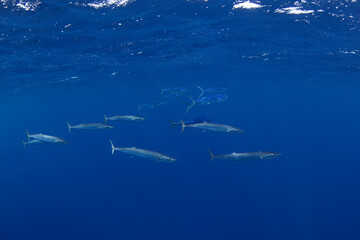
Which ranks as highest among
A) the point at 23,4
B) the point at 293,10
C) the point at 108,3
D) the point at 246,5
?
the point at 23,4

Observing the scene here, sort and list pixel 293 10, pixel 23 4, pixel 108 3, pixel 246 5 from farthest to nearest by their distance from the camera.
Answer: pixel 293 10
pixel 246 5
pixel 108 3
pixel 23 4

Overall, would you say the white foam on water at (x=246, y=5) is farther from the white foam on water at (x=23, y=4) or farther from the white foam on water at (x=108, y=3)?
the white foam on water at (x=23, y=4)

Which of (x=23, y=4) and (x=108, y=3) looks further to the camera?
(x=108, y=3)

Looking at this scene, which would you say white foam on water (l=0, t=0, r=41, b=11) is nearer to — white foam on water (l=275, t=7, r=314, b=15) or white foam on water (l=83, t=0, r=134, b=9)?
white foam on water (l=83, t=0, r=134, b=9)

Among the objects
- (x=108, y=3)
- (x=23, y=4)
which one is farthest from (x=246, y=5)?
(x=23, y=4)

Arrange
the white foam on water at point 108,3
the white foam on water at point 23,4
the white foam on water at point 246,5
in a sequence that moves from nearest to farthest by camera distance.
Answer: 1. the white foam on water at point 23,4
2. the white foam on water at point 108,3
3. the white foam on water at point 246,5


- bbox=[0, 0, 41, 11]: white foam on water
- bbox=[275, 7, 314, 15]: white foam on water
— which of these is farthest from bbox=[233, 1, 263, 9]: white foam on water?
bbox=[0, 0, 41, 11]: white foam on water

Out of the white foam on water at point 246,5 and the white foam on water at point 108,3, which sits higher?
the white foam on water at point 108,3

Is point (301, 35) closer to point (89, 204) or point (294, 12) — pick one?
point (294, 12)

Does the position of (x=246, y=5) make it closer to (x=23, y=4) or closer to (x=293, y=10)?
(x=293, y=10)

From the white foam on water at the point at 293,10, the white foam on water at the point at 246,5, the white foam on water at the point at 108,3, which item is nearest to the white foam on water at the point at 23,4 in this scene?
the white foam on water at the point at 108,3

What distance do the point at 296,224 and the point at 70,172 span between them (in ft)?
73.2

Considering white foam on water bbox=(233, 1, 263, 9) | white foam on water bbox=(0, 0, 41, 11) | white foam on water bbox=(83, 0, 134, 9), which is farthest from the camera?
white foam on water bbox=(233, 1, 263, 9)

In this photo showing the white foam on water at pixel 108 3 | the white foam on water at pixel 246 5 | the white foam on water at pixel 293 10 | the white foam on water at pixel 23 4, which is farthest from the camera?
the white foam on water at pixel 293 10
